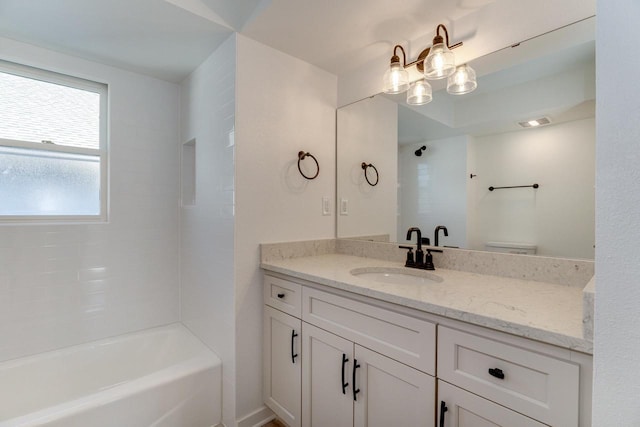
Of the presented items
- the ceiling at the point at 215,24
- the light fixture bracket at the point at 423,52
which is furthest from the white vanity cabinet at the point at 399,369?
the ceiling at the point at 215,24

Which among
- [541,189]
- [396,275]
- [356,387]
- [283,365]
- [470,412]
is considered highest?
[541,189]

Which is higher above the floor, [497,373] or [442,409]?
[497,373]

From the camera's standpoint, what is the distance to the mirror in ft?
4.00

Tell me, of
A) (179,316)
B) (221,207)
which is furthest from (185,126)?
(179,316)

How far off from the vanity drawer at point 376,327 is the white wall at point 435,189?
70 centimetres

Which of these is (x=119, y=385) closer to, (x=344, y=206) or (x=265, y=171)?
(x=265, y=171)

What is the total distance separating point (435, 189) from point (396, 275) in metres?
0.55

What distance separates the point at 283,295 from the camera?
64.9 inches

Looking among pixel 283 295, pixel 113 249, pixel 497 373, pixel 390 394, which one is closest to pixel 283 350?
pixel 283 295

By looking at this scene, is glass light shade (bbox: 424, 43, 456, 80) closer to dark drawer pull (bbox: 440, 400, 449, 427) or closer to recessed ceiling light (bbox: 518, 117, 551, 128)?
recessed ceiling light (bbox: 518, 117, 551, 128)

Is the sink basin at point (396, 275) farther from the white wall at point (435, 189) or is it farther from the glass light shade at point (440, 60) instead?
the glass light shade at point (440, 60)

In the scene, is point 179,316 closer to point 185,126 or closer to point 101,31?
point 185,126

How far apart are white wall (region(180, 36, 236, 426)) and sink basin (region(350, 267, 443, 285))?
77cm

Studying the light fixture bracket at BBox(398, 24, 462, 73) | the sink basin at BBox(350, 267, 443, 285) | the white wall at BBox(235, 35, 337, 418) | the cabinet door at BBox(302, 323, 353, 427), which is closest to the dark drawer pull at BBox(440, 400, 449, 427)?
the cabinet door at BBox(302, 323, 353, 427)
